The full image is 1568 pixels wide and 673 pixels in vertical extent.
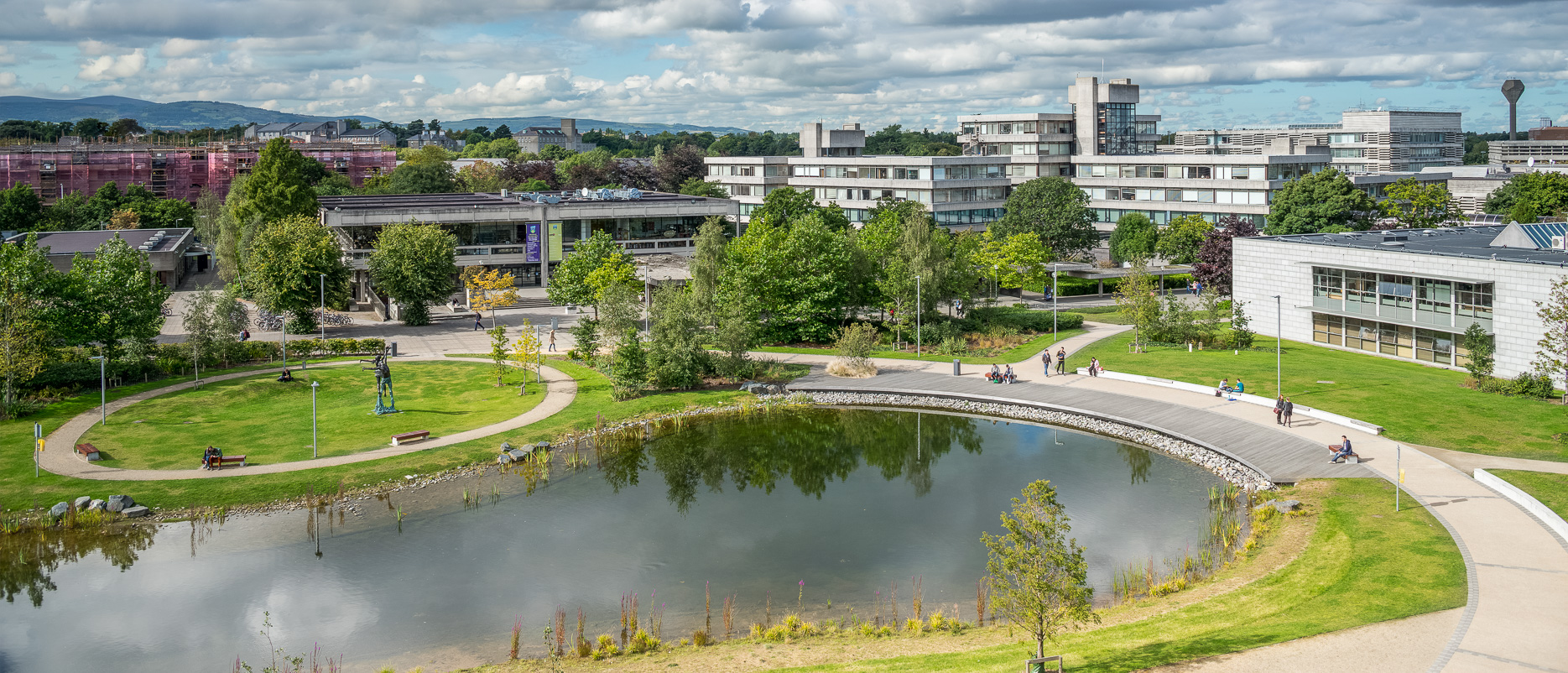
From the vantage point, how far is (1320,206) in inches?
3081

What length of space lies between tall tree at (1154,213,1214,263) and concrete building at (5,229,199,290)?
255 feet

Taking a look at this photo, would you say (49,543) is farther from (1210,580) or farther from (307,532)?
(1210,580)

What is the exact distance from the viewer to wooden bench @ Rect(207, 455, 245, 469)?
39344 mm

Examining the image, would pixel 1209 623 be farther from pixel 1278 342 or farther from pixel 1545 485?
pixel 1278 342

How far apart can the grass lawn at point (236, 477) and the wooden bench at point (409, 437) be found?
1.61 metres

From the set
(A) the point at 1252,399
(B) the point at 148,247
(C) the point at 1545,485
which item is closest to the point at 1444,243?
(A) the point at 1252,399

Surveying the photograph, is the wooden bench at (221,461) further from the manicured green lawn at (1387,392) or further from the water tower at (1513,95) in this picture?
the water tower at (1513,95)

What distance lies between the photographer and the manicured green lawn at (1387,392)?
39188 millimetres

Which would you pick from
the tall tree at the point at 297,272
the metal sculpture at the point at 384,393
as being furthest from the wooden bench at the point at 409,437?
the tall tree at the point at 297,272

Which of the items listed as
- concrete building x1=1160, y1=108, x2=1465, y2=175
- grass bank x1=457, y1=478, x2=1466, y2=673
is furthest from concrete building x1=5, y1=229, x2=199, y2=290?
concrete building x1=1160, y1=108, x2=1465, y2=175

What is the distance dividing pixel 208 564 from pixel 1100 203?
9688 cm

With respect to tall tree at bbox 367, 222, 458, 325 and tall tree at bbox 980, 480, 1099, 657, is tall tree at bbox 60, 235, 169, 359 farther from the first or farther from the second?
tall tree at bbox 980, 480, 1099, 657

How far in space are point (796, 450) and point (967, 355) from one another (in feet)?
58.8

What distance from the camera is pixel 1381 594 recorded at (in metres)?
25.6
